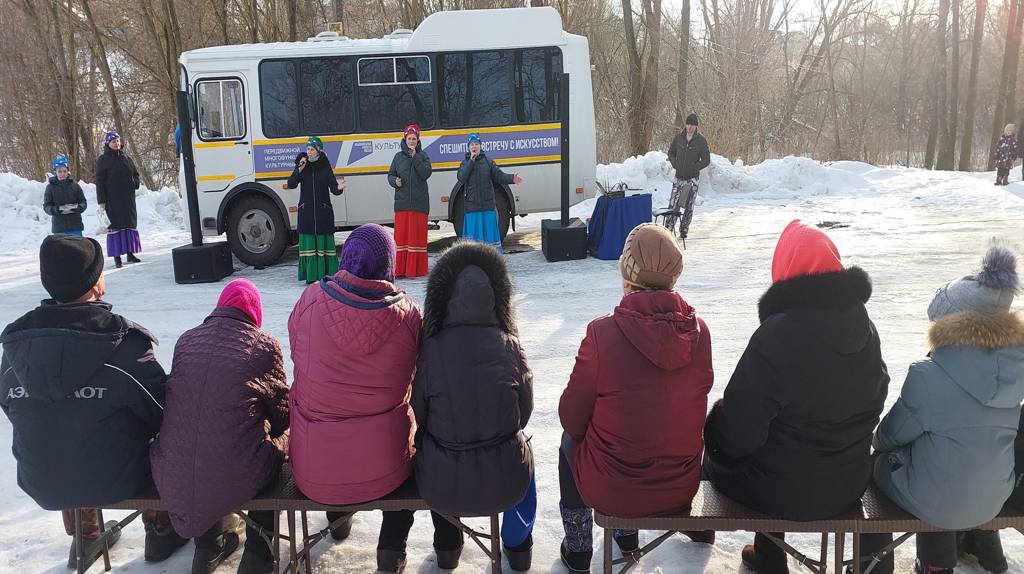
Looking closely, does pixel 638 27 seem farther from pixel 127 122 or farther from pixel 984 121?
pixel 984 121

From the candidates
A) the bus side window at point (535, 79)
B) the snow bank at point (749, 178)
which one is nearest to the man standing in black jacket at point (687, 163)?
the bus side window at point (535, 79)

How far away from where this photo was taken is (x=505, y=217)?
9.98 meters

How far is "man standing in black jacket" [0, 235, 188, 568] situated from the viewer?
2.49 m

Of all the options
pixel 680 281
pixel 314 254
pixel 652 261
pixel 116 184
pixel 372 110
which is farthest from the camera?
pixel 372 110

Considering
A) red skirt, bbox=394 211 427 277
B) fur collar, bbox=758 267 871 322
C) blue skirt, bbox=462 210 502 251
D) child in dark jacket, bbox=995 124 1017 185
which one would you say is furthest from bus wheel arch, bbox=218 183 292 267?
child in dark jacket, bbox=995 124 1017 185

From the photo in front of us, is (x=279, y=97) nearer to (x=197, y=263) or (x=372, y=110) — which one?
(x=372, y=110)

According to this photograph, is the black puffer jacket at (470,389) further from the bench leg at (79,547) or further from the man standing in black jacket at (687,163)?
the man standing in black jacket at (687,163)

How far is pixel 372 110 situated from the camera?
32.7 ft

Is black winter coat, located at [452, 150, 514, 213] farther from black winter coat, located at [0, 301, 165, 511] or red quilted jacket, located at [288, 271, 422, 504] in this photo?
black winter coat, located at [0, 301, 165, 511]

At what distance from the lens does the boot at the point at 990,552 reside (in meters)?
2.80

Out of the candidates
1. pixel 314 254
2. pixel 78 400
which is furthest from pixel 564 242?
pixel 78 400

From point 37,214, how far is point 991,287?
15232 millimetres

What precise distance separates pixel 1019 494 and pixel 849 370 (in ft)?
2.80

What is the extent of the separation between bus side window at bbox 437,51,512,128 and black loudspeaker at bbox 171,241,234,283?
3.48 metres
